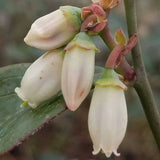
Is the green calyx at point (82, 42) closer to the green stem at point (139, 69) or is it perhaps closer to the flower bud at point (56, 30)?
the flower bud at point (56, 30)

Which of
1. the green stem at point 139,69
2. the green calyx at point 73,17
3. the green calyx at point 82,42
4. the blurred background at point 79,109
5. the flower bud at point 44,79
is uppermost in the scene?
the green calyx at point 73,17

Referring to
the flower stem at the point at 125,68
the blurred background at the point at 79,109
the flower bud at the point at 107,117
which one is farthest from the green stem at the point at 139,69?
the blurred background at the point at 79,109

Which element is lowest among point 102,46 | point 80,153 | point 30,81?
point 80,153

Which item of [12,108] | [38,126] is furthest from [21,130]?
[12,108]

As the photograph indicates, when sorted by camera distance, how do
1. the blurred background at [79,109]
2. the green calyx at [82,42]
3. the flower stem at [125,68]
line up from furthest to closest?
the blurred background at [79,109] < the flower stem at [125,68] < the green calyx at [82,42]

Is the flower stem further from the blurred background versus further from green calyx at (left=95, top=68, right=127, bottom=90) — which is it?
the blurred background

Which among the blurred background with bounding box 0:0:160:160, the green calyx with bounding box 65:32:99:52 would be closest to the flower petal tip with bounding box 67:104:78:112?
the green calyx with bounding box 65:32:99:52

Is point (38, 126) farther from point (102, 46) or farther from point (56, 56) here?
point (102, 46)

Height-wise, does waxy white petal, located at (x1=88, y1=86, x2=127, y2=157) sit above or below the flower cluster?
below
